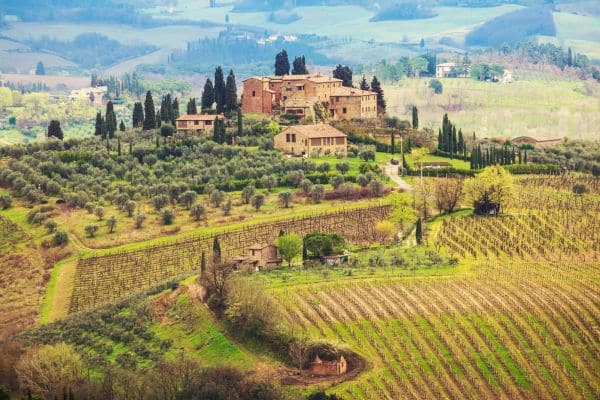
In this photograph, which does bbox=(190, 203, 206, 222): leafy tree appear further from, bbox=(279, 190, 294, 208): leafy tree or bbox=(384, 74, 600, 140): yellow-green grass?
bbox=(384, 74, 600, 140): yellow-green grass

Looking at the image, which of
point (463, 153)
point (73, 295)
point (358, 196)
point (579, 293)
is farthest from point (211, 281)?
point (463, 153)

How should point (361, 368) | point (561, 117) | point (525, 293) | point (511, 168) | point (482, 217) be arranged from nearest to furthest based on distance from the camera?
point (361, 368) → point (525, 293) → point (482, 217) → point (511, 168) → point (561, 117)

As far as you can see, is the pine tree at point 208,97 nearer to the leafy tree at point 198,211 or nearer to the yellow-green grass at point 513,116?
the leafy tree at point 198,211

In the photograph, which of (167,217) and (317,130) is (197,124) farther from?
(167,217)

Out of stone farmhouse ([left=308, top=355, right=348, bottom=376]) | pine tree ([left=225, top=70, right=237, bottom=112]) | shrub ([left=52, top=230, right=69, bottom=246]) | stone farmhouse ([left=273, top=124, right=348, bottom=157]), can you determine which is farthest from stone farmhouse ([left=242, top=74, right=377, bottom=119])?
stone farmhouse ([left=308, top=355, right=348, bottom=376])

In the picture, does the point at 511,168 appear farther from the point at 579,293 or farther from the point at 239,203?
the point at 579,293

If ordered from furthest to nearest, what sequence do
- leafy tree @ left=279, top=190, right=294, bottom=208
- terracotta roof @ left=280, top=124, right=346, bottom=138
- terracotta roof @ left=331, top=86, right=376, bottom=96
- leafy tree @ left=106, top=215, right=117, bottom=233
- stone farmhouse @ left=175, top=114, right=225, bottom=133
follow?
terracotta roof @ left=331, top=86, right=376, bottom=96 → stone farmhouse @ left=175, top=114, right=225, bottom=133 → terracotta roof @ left=280, top=124, right=346, bottom=138 → leafy tree @ left=279, top=190, right=294, bottom=208 → leafy tree @ left=106, top=215, right=117, bottom=233
